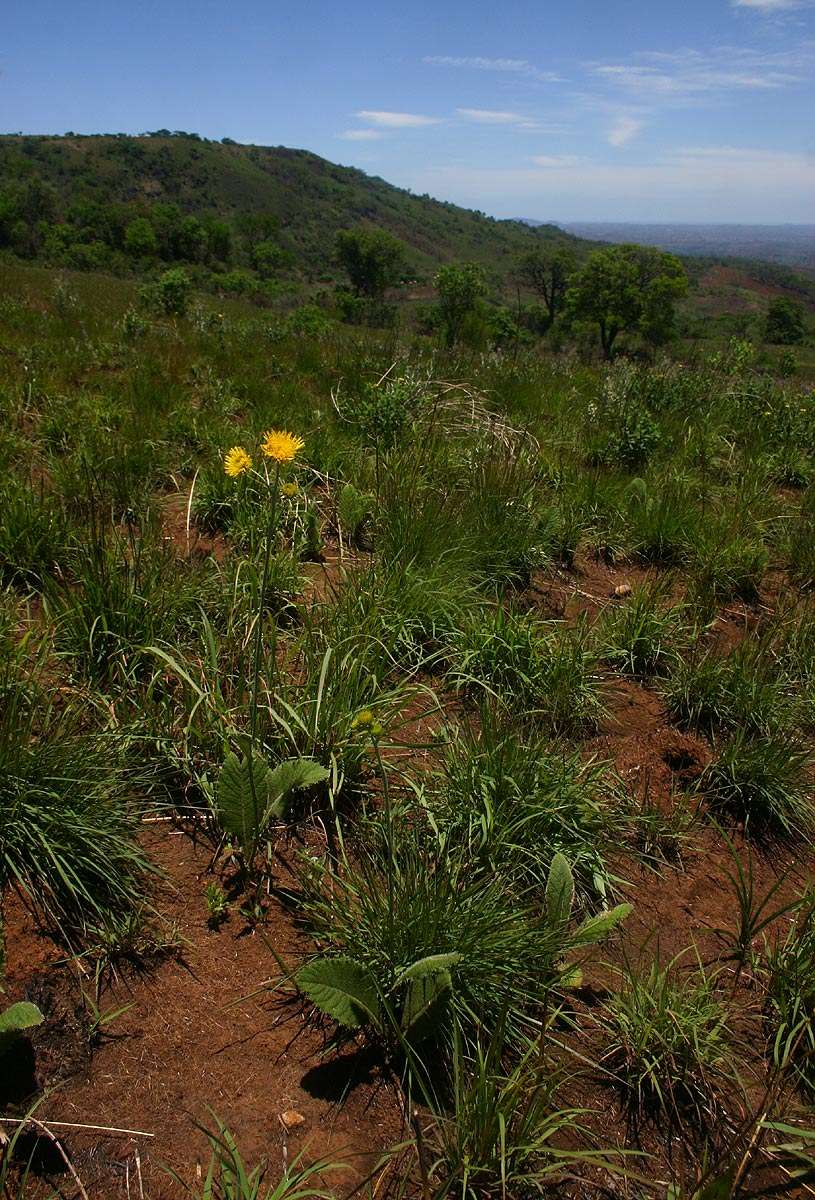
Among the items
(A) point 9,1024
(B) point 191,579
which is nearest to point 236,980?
(A) point 9,1024

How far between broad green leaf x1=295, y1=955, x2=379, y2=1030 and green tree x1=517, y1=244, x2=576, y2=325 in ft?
284

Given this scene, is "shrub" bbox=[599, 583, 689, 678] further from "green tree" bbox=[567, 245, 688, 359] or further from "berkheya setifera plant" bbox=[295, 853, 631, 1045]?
"green tree" bbox=[567, 245, 688, 359]

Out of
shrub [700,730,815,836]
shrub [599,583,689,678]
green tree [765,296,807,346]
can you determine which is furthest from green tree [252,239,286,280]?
shrub [700,730,815,836]

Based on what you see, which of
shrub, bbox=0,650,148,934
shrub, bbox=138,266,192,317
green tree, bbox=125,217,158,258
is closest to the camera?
shrub, bbox=0,650,148,934

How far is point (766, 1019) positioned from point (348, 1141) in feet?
3.57

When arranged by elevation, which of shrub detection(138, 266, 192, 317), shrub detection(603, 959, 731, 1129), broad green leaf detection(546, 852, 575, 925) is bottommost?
shrub detection(603, 959, 731, 1129)

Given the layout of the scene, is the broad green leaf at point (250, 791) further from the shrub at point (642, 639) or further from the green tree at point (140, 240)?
the green tree at point (140, 240)

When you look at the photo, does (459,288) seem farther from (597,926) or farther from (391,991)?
(391,991)

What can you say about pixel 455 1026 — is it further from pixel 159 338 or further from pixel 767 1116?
pixel 159 338

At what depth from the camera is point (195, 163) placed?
508 ft

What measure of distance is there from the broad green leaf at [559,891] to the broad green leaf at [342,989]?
0.50m

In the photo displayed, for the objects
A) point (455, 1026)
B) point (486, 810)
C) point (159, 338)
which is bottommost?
point (455, 1026)

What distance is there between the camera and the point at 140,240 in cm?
7806

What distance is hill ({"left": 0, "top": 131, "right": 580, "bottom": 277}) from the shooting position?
82.9 metres
